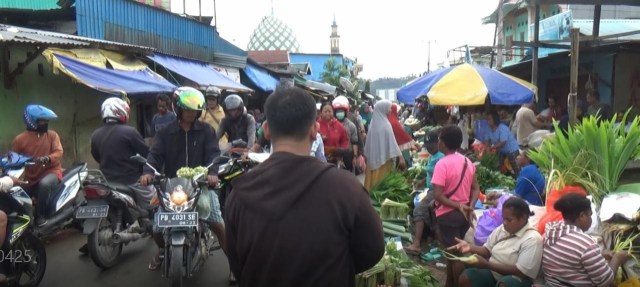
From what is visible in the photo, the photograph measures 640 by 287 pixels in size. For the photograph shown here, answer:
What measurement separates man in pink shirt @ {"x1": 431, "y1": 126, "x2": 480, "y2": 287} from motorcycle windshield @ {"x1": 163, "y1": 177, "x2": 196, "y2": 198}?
1988 millimetres

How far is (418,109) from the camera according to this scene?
18578 mm

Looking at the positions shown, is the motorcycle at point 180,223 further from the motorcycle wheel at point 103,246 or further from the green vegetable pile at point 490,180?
the green vegetable pile at point 490,180

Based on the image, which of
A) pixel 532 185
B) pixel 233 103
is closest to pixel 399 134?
pixel 233 103

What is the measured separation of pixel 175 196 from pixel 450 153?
91.1 inches

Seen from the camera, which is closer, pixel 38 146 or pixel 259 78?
pixel 38 146

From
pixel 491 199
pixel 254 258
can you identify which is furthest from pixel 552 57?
pixel 254 258

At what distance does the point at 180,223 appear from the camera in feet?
13.0

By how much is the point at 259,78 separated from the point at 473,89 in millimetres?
10523

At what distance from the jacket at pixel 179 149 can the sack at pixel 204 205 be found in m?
0.43

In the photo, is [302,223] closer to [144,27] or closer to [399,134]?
[399,134]

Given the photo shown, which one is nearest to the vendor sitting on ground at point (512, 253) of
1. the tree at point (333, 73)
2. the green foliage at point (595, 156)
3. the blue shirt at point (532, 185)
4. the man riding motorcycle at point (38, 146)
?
the green foliage at point (595, 156)

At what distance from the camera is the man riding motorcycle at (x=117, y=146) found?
16.8ft

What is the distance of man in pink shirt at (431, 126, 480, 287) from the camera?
4.34 meters

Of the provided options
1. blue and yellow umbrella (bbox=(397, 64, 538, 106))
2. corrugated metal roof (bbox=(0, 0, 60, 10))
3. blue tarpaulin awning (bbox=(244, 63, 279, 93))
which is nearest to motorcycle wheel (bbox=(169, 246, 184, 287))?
blue and yellow umbrella (bbox=(397, 64, 538, 106))
